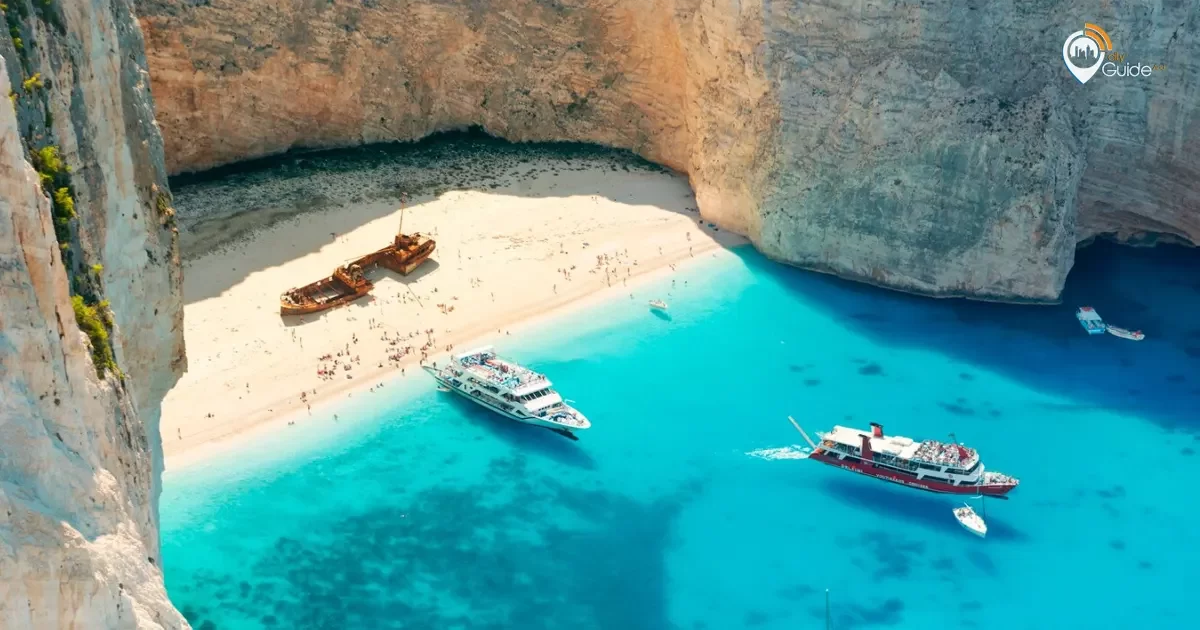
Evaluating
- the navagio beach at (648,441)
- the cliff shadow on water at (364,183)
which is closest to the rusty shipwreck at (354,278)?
the navagio beach at (648,441)

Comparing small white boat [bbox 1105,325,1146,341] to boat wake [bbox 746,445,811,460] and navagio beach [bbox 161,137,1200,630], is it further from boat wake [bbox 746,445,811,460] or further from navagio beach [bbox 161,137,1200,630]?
boat wake [bbox 746,445,811,460]

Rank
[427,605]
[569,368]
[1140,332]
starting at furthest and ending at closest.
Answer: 1. [1140,332]
2. [569,368]
3. [427,605]

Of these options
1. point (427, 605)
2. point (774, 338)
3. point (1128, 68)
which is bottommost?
point (427, 605)

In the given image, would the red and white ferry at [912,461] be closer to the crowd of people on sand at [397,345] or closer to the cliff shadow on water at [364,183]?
the crowd of people on sand at [397,345]

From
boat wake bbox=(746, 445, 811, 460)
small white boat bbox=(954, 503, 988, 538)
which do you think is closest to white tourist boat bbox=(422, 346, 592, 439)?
boat wake bbox=(746, 445, 811, 460)

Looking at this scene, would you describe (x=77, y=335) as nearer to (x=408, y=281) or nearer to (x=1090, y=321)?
(x=408, y=281)

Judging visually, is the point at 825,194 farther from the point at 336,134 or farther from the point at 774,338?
the point at 336,134

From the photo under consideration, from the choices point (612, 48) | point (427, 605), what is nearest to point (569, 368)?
point (427, 605)

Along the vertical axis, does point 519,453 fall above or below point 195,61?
below
